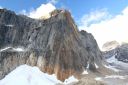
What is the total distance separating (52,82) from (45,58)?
668 inches

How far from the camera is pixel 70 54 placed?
162 meters

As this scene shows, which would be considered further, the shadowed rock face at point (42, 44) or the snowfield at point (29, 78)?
the shadowed rock face at point (42, 44)

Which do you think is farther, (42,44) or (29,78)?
(42,44)

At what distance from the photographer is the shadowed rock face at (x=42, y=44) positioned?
153250 millimetres

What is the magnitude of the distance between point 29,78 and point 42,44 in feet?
84.2

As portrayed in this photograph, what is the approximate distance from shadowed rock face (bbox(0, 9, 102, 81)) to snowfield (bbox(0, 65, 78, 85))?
286cm

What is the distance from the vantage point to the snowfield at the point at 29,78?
449 ft

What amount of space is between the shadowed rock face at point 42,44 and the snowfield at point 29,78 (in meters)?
2.86

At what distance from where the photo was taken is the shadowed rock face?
503ft

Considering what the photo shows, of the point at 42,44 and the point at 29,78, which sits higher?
the point at 42,44

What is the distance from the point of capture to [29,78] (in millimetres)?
139875

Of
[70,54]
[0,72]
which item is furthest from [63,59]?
[0,72]

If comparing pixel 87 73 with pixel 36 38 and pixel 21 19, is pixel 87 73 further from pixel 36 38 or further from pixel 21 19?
pixel 21 19

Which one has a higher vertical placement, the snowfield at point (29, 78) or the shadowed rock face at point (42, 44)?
the shadowed rock face at point (42, 44)
